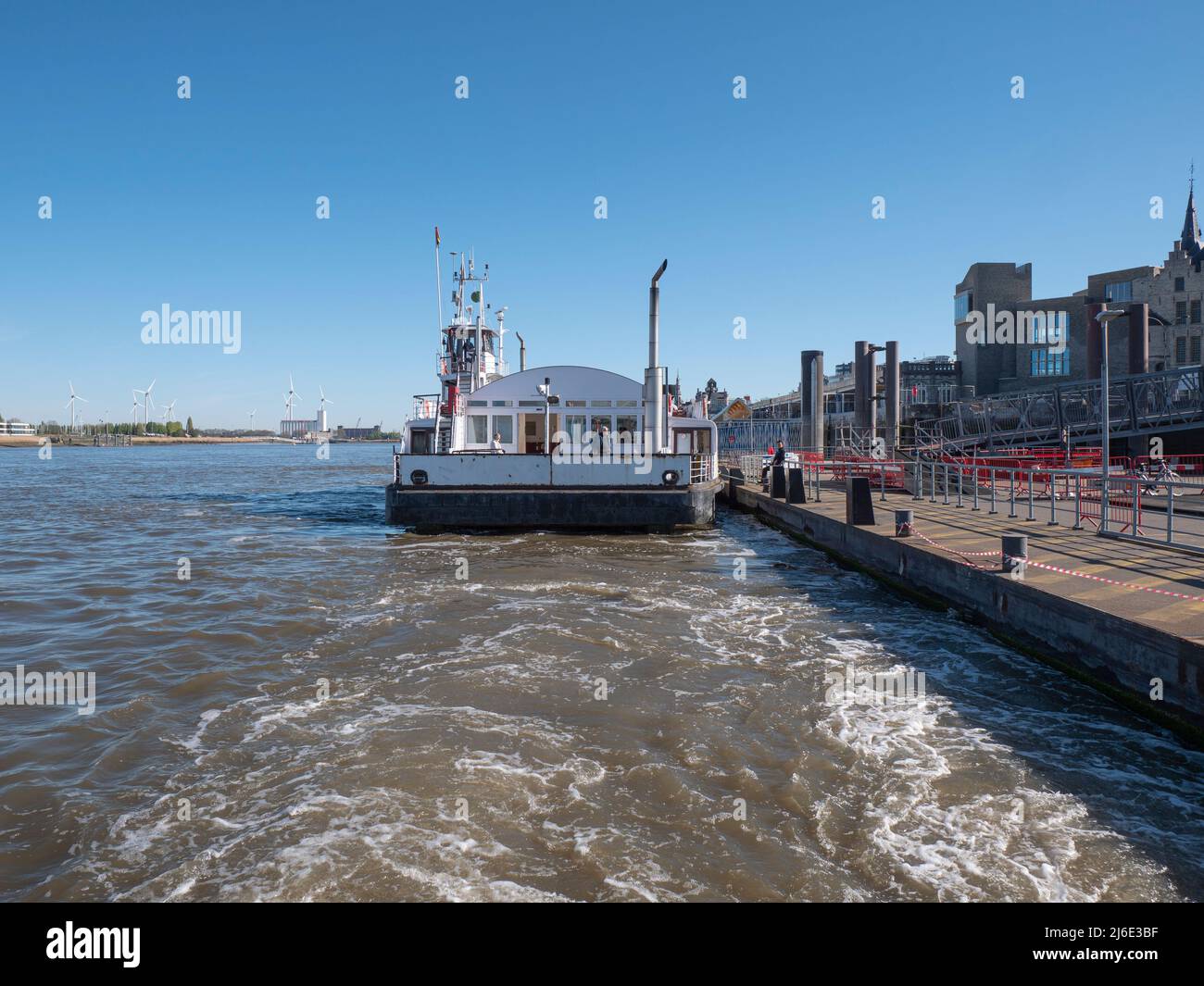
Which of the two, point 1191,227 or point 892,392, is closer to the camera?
point 892,392

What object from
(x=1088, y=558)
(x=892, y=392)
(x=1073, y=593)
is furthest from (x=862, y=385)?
(x=1073, y=593)

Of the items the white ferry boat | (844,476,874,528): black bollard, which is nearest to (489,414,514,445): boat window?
the white ferry boat

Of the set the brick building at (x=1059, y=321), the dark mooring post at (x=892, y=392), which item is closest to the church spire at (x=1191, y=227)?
the brick building at (x=1059, y=321)

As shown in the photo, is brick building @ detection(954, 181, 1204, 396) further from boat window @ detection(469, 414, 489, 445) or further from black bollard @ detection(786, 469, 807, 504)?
boat window @ detection(469, 414, 489, 445)

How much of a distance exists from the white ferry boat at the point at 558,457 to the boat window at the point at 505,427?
3 centimetres

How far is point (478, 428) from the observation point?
24.2 meters

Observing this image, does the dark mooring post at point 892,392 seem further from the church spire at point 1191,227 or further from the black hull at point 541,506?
the church spire at point 1191,227

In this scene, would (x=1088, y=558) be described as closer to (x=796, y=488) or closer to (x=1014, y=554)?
(x=1014, y=554)

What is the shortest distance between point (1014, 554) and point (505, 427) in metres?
16.6

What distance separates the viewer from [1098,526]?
13.9 metres

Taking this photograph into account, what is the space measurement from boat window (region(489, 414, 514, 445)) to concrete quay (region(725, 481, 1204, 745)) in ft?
36.2

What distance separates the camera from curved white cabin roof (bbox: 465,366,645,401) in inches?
939
